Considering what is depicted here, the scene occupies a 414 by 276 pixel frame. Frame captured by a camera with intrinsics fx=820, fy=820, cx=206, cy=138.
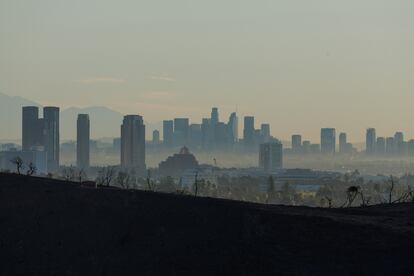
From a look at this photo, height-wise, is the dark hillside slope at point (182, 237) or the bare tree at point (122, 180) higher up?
the bare tree at point (122, 180)

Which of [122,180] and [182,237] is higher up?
[122,180]

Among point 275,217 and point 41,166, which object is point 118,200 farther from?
point 41,166

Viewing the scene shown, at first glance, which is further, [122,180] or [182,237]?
[122,180]

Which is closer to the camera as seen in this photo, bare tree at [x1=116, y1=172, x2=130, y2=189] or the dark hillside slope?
the dark hillside slope

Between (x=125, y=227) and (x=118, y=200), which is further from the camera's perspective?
(x=118, y=200)

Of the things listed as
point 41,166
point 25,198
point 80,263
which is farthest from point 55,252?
point 41,166

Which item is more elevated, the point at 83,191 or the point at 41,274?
the point at 83,191

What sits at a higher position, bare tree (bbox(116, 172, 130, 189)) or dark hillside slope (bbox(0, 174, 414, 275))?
bare tree (bbox(116, 172, 130, 189))

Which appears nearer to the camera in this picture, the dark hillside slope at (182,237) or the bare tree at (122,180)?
the dark hillside slope at (182,237)
